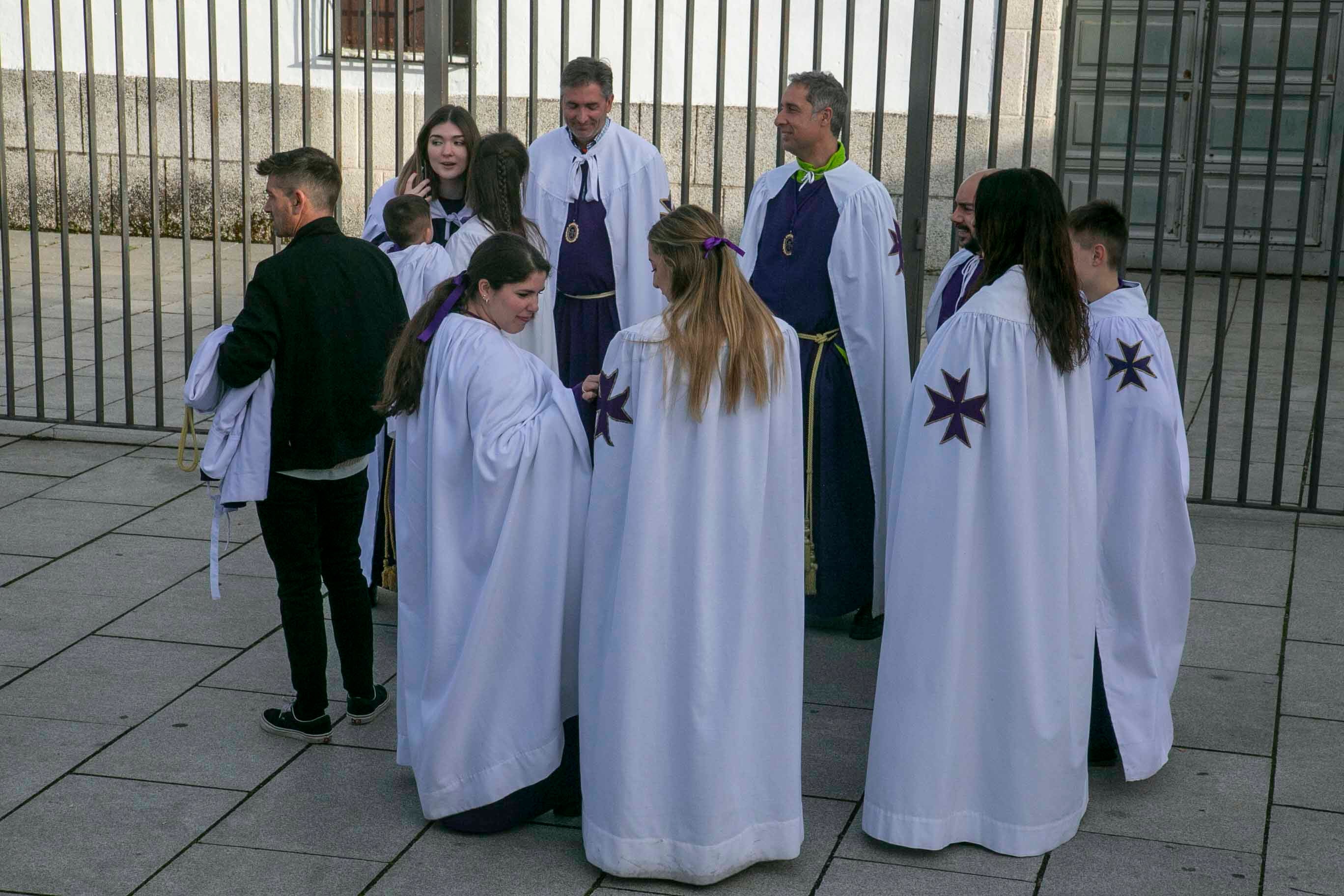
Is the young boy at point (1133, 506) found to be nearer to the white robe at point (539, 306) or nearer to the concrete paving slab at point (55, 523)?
the white robe at point (539, 306)

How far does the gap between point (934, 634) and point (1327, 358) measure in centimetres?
377

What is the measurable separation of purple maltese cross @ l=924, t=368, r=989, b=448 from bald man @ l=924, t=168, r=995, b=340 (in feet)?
3.17

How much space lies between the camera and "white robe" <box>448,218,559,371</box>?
5613 millimetres

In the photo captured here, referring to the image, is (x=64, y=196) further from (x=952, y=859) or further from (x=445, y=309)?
(x=952, y=859)

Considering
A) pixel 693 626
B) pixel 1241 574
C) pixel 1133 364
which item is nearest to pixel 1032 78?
pixel 1241 574

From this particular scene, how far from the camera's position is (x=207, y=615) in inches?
221

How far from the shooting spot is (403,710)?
4188 millimetres

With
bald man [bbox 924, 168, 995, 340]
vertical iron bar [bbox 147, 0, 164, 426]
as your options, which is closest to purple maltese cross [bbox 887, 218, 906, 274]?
bald man [bbox 924, 168, 995, 340]

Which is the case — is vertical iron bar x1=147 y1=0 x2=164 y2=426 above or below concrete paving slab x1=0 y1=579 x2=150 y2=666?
above

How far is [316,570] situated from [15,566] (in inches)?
84.1

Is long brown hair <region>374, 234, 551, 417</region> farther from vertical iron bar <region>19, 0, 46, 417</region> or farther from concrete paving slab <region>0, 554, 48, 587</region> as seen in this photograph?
vertical iron bar <region>19, 0, 46, 417</region>

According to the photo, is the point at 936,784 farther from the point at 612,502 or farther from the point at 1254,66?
the point at 1254,66

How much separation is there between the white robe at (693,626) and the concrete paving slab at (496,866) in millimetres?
113

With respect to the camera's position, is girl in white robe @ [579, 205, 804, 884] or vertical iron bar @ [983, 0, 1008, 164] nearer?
girl in white robe @ [579, 205, 804, 884]
